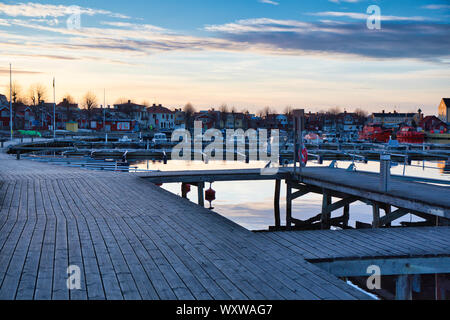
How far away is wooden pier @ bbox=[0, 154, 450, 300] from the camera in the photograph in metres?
5.44

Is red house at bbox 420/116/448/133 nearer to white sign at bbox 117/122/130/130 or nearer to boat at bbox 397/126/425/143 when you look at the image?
boat at bbox 397/126/425/143

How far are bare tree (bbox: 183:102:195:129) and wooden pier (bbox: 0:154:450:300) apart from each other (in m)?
127

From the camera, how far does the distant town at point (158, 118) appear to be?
4488 inches

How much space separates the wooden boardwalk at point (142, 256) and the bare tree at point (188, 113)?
417 ft

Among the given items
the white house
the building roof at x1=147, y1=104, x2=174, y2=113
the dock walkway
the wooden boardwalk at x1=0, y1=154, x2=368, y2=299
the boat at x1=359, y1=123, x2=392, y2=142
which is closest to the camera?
the wooden boardwalk at x1=0, y1=154, x2=368, y2=299

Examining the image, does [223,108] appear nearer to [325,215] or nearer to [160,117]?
[160,117]

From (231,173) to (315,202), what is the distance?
39.7 feet

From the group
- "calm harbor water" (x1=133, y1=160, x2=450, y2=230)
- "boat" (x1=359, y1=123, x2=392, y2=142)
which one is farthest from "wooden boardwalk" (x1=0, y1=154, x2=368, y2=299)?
"boat" (x1=359, y1=123, x2=392, y2=142)

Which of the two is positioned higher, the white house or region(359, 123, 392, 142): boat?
the white house

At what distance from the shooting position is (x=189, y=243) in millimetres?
7734

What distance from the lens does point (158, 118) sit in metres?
144

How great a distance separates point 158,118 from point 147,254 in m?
139

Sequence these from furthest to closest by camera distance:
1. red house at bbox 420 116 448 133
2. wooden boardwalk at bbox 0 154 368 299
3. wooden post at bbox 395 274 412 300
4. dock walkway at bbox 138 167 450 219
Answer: red house at bbox 420 116 448 133 → dock walkway at bbox 138 167 450 219 → wooden post at bbox 395 274 412 300 → wooden boardwalk at bbox 0 154 368 299

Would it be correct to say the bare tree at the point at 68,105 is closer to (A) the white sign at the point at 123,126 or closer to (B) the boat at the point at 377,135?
(A) the white sign at the point at 123,126
